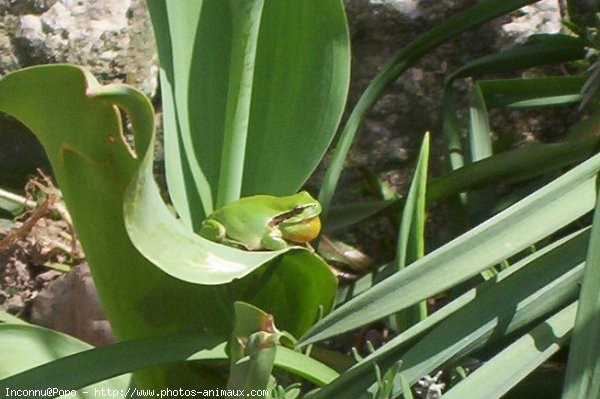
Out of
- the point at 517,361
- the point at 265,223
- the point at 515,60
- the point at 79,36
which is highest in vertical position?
the point at 79,36

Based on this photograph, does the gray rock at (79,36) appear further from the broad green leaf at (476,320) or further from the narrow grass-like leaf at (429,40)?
the broad green leaf at (476,320)

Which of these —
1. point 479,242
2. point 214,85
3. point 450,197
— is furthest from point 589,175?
point 214,85

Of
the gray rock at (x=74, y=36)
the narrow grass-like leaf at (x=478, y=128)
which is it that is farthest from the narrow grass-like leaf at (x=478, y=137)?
the gray rock at (x=74, y=36)

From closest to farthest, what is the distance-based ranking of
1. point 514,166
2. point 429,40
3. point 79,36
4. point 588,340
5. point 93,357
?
point 588,340
point 93,357
point 514,166
point 429,40
point 79,36

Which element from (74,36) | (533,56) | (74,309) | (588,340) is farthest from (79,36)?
(588,340)

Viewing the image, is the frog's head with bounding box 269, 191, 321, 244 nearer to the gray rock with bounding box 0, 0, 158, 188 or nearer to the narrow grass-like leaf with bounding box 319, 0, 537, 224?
the narrow grass-like leaf with bounding box 319, 0, 537, 224

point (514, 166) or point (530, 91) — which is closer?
point (514, 166)

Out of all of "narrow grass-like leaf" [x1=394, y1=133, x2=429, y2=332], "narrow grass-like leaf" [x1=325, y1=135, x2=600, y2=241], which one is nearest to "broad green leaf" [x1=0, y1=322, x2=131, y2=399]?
"narrow grass-like leaf" [x1=394, y1=133, x2=429, y2=332]

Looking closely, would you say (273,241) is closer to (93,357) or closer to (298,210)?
(298,210)
